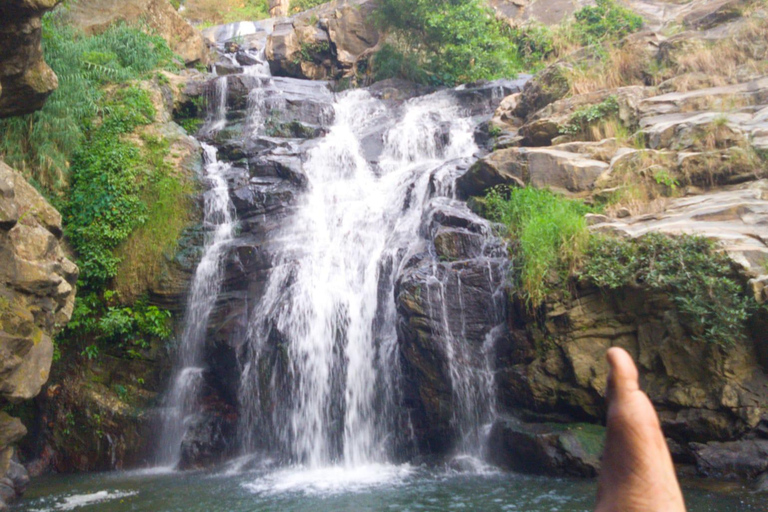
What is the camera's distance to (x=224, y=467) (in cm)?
879

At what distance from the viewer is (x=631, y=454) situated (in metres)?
0.75

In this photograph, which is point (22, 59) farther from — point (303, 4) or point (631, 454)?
point (303, 4)

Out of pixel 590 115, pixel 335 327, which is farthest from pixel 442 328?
pixel 590 115

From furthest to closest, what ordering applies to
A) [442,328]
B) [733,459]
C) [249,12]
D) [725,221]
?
[249,12]
[442,328]
[725,221]
[733,459]

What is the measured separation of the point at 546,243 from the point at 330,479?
454cm

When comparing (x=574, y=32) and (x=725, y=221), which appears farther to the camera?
(x=574, y=32)

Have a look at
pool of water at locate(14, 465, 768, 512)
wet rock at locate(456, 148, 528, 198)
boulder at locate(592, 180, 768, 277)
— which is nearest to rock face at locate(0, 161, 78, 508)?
pool of water at locate(14, 465, 768, 512)

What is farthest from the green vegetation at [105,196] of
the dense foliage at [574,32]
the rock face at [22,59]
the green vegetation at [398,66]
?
the dense foliage at [574,32]

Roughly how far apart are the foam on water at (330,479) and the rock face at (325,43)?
15092mm

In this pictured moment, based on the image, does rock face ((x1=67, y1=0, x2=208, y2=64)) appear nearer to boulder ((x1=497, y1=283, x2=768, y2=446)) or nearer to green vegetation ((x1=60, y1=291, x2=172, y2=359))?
green vegetation ((x1=60, y1=291, x2=172, y2=359))

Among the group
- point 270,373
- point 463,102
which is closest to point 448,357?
point 270,373

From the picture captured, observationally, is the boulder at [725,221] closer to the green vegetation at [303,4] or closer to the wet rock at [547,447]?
the wet rock at [547,447]

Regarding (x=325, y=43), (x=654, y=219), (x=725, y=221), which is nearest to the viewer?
(x=725, y=221)

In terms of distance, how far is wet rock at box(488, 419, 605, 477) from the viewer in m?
7.10
